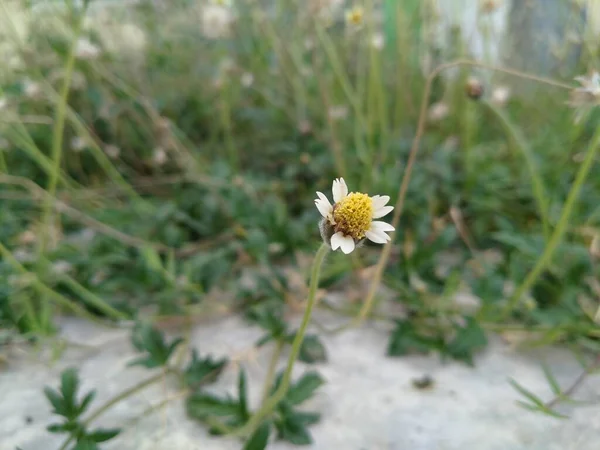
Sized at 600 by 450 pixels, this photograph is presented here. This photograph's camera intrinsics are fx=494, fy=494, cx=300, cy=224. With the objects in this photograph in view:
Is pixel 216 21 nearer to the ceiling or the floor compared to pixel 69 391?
nearer to the ceiling

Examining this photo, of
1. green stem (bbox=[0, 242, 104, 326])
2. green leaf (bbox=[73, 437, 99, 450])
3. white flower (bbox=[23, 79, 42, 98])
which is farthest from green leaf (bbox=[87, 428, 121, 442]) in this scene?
white flower (bbox=[23, 79, 42, 98])

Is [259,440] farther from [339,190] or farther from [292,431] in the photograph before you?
[339,190]

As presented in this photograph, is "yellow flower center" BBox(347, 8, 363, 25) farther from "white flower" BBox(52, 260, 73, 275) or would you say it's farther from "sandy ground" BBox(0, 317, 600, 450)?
"white flower" BBox(52, 260, 73, 275)

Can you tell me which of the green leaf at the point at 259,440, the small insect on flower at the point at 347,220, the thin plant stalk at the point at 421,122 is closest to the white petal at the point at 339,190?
the small insect on flower at the point at 347,220

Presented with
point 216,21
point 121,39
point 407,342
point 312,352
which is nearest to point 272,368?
point 312,352

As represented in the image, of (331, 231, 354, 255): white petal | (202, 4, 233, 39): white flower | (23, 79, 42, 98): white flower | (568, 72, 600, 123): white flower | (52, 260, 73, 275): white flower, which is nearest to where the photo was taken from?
(331, 231, 354, 255): white petal

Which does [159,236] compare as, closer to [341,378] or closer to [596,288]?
[341,378]

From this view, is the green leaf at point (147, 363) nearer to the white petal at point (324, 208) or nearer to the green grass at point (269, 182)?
the green grass at point (269, 182)
